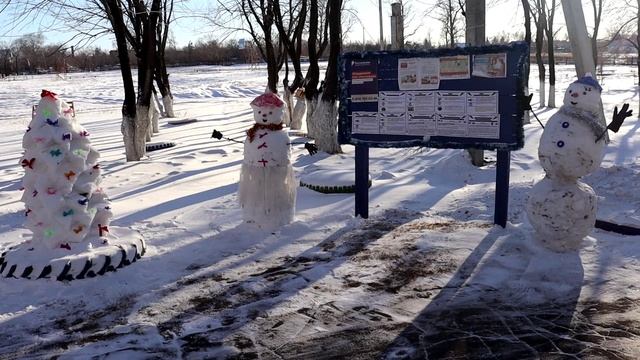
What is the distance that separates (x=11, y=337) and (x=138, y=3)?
32.5 ft

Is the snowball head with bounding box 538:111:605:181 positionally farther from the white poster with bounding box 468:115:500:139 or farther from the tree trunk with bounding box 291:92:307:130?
the tree trunk with bounding box 291:92:307:130

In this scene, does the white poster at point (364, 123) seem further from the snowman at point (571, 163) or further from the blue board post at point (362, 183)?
the snowman at point (571, 163)

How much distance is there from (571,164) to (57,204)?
420 cm

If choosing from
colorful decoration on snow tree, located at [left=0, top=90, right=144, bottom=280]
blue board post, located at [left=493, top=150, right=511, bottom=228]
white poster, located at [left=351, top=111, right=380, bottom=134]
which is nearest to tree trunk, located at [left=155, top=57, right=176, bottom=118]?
white poster, located at [left=351, top=111, right=380, bottom=134]

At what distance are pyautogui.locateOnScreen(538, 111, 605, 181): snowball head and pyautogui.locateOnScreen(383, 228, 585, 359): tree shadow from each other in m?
0.74

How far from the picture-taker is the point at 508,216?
635cm

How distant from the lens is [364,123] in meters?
6.32

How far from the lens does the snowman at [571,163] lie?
4.76 meters

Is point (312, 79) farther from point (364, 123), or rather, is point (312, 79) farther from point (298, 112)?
point (364, 123)

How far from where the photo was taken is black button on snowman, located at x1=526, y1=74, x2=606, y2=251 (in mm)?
4758

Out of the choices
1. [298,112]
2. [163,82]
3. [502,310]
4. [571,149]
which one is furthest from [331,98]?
[163,82]


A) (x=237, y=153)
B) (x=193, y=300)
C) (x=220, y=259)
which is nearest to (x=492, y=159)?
(x=237, y=153)

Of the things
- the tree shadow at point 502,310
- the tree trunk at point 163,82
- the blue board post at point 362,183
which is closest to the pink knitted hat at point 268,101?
the blue board post at point 362,183

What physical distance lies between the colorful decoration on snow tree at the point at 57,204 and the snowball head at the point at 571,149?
145 inches
